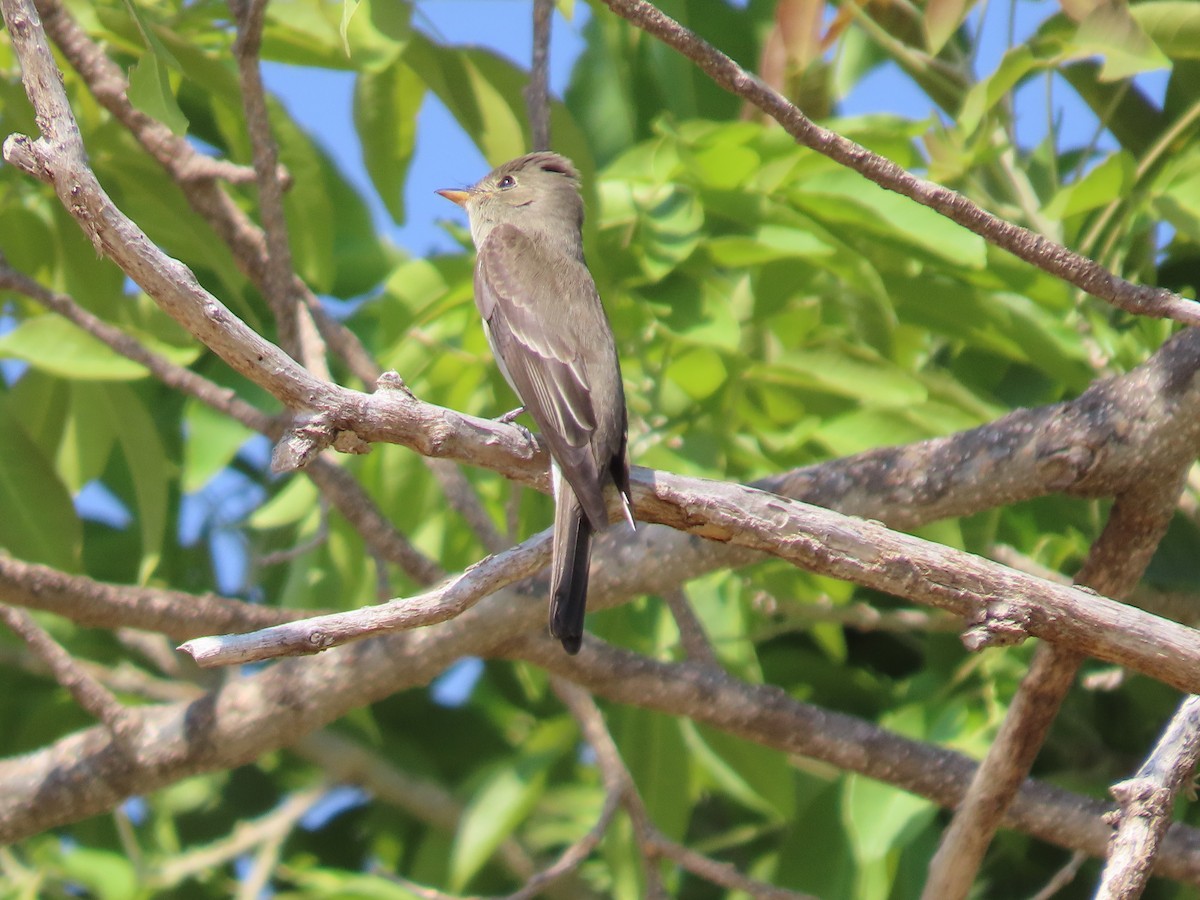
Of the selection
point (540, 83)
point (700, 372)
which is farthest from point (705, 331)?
point (540, 83)

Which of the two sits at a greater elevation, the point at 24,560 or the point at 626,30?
the point at 626,30

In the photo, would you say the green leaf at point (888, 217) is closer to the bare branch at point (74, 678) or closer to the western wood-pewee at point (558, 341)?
the western wood-pewee at point (558, 341)

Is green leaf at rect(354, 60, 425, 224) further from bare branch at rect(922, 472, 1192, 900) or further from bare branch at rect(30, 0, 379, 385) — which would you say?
bare branch at rect(922, 472, 1192, 900)

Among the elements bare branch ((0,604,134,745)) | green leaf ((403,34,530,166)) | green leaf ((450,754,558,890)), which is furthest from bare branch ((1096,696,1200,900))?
bare branch ((0,604,134,745))

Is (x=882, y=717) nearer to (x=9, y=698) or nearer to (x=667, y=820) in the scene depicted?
(x=667, y=820)

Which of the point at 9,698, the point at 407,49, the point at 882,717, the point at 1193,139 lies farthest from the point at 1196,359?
the point at 9,698

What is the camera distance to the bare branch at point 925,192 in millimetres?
2943

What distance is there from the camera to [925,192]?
2969mm

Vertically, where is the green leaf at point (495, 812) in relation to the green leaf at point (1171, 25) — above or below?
below

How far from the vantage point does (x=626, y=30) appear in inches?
184

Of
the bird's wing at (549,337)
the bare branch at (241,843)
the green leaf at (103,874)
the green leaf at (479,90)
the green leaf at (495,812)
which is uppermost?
the green leaf at (479,90)

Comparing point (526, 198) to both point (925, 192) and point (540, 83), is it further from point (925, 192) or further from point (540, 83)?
point (925, 192)

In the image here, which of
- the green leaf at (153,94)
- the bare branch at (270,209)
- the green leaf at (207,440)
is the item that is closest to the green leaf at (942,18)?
the bare branch at (270,209)

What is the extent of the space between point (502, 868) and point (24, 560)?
7.35ft
